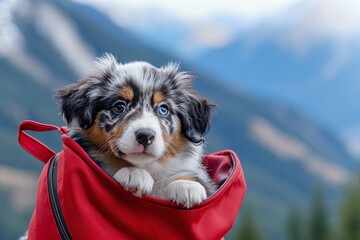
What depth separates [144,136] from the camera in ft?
20.1

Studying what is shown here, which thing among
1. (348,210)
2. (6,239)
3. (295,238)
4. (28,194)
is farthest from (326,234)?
(28,194)

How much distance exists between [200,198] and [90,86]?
1.44 meters

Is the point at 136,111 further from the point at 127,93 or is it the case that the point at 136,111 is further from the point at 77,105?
Answer: the point at 77,105

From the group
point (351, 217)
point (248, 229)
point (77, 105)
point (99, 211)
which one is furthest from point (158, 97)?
point (248, 229)

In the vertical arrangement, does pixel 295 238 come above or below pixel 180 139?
above

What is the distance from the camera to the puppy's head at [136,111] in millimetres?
6259

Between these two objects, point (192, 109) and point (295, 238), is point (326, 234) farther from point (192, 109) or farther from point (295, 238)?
point (192, 109)

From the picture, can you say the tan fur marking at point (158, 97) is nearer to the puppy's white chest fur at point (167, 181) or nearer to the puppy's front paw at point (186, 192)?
the puppy's white chest fur at point (167, 181)

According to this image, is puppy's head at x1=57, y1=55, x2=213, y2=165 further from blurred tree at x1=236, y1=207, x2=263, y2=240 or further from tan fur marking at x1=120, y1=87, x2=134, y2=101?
blurred tree at x1=236, y1=207, x2=263, y2=240

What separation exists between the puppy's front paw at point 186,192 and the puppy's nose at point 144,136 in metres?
0.51

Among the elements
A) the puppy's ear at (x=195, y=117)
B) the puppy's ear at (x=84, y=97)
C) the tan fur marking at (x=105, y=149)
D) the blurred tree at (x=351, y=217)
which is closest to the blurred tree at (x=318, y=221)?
the blurred tree at (x=351, y=217)

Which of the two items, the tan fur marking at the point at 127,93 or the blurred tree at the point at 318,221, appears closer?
the tan fur marking at the point at 127,93

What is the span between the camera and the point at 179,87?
7.00 meters

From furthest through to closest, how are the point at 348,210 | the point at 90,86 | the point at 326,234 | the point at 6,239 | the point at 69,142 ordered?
the point at 6,239
the point at 326,234
the point at 348,210
the point at 90,86
the point at 69,142
